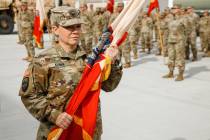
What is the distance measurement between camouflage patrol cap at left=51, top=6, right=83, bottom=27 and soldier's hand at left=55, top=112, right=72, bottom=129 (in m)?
0.63

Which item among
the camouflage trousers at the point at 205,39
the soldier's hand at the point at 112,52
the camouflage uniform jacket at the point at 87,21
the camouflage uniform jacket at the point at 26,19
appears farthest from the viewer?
the camouflage uniform jacket at the point at 87,21

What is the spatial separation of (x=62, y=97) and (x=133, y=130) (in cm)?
314

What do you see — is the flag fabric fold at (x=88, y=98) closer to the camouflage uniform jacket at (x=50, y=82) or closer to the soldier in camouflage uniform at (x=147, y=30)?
the camouflage uniform jacket at (x=50, y=82)

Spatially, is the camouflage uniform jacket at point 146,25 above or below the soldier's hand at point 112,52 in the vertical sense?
below

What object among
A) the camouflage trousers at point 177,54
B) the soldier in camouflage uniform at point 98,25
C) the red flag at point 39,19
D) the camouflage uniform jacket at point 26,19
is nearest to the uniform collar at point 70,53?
the camouflage trousers at point 177,54

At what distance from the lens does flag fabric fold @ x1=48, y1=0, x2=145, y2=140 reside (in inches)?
110

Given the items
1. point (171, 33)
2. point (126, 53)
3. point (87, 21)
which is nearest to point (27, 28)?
→ point (87, 21)

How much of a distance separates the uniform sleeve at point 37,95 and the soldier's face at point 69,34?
26 centimetres

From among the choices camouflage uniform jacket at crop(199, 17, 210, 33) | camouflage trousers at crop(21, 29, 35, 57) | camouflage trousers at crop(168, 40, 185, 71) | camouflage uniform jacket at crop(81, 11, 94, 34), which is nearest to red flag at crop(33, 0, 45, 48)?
camouflage trousers at crop(21, 29, 35, 57)

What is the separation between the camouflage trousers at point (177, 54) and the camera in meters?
9.43

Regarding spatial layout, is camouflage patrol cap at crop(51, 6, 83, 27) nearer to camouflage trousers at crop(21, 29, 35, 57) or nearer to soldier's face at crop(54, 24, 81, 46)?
soldier's face at crop(54, 24, 81, 46)

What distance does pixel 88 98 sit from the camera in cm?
290

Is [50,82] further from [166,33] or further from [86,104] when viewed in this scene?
[166,33]

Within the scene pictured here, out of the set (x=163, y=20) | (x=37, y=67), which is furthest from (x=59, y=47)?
(x=163, y=20)
